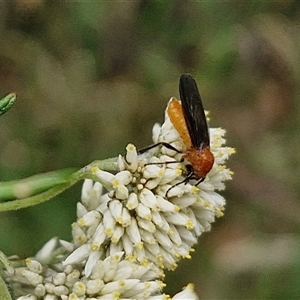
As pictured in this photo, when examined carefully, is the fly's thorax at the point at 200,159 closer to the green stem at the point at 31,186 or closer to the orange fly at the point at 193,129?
the orange fly at the point at 193,129

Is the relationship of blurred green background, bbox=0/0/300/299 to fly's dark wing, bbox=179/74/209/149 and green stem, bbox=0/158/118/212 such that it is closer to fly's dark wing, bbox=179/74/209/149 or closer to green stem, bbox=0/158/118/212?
green stem, bbox=0/158/118/212

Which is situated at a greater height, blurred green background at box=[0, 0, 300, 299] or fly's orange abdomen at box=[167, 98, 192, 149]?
blurred green background at box=[0, 0, 300, 299]

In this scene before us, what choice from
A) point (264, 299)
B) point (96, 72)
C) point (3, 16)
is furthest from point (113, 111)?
point (264, 299)

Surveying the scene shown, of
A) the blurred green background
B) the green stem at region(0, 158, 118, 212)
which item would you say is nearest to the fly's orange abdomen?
the green stem at region(0, 158, 118, 212)

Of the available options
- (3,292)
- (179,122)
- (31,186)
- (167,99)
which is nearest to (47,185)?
(31,186)

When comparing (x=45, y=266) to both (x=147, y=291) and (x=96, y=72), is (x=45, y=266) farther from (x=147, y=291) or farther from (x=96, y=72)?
(x=96, y=72)

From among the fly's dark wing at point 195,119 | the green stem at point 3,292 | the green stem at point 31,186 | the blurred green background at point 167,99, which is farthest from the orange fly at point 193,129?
the blurred green background at point 167,99
